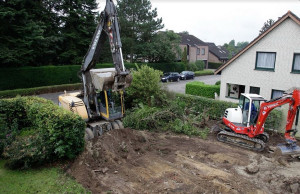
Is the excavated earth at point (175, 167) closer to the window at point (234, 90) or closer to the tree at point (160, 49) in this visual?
the window at point (234, 90)

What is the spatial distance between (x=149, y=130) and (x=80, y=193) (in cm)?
679

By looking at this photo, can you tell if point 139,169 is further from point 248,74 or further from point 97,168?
point 248,74

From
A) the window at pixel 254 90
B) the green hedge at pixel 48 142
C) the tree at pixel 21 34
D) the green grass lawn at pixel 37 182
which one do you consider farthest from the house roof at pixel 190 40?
the green grass lawn at pixel 37 182

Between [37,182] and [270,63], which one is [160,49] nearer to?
[270,63]

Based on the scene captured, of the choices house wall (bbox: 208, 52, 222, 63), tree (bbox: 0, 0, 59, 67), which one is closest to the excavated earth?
tree (bbox: 0, 0, 59, 67)

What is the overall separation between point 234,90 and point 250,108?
30.1ft

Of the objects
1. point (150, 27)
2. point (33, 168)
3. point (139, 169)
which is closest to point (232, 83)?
point (139, 169)

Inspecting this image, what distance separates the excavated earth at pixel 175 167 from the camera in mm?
8000

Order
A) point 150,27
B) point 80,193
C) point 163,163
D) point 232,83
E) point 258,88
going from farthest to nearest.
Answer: point 150,27 → point 232,83 → point 258,88 → point 163,163 → point 80,193

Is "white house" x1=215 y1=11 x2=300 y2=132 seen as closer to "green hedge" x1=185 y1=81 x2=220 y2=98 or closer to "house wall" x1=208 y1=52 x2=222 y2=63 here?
"green hedge" x1=185 y1=81 x2=220 y2=98

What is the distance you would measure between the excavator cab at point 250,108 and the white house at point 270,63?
6205 millimetres

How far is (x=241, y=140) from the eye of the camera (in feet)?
38.9

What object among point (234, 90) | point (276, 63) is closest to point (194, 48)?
point (234, 90)

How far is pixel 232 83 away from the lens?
65.0 feet
